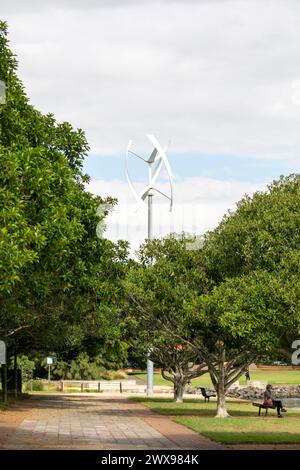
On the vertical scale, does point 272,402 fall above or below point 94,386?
above

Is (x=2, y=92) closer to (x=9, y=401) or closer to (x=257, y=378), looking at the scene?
(x=9, y=401)

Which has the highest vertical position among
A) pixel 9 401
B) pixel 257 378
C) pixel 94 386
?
pixel 9 401

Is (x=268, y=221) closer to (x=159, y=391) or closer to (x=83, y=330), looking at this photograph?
(x=83, y=330)

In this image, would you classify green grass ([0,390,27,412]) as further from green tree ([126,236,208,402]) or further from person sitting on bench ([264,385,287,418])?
person sitting on bench ([264,385,287,418])

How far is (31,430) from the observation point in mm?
29484

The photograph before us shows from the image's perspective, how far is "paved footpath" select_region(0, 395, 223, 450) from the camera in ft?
78.7

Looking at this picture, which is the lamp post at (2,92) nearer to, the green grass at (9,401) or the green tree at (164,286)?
the green tree at (164,286)

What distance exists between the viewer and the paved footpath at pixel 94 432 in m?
24.0

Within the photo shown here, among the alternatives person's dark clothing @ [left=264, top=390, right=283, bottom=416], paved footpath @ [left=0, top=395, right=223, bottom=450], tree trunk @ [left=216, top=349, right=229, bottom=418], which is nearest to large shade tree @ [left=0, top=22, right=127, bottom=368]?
paved footpath @ [left=0, top=395, right=223, bottom=450]

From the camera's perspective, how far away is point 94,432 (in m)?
29.1

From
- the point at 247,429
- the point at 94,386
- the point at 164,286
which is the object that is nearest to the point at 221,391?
the point at 164,286

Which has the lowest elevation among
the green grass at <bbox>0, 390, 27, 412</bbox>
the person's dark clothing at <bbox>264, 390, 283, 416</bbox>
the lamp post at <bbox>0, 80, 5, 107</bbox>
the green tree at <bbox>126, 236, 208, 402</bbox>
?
the green grass at <bbox>0, 390, 27, 412</bbox>
